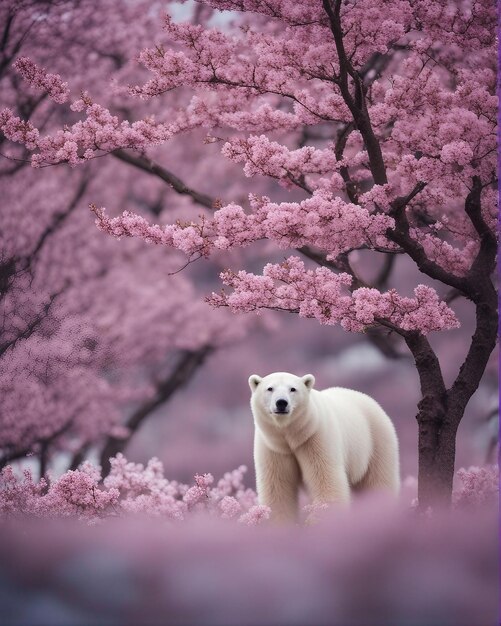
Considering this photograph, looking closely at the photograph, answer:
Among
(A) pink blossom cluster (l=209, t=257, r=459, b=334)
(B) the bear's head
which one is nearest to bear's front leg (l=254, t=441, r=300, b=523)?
(B) the bear's head

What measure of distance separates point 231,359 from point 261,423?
778 centimetres

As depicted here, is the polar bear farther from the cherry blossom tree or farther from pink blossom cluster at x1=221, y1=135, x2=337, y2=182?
pink blossom cluster at x1=221, y1=135, x2=337, y2=182

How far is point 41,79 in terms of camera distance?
580 centimetres

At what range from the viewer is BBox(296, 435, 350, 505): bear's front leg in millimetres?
5746

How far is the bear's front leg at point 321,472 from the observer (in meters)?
5.75

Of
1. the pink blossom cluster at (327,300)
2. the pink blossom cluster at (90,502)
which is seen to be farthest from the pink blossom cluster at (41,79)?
the pink blossom cluster at (90,502)

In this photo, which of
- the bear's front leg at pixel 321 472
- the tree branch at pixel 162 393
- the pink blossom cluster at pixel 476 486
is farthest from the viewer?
the tree branch at pixel 162 393

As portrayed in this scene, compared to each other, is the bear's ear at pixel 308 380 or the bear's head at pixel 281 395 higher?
the bear's ear at pixel 308 380

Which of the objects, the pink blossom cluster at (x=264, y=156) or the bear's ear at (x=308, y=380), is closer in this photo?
the pink blossom cluster at (x=264, y=156)

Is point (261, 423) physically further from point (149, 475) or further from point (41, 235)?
point (41, 235)

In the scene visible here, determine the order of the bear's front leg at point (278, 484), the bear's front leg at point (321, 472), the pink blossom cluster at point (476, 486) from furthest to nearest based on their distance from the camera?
the bear's front leg at point (278, 484), the bear's front leg at point (321, 472), the pink blossom cluster at point (476, 486)

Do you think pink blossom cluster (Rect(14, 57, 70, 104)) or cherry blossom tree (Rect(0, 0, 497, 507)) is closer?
cherry blossom tree (Rect(0, 0, 497, 507))

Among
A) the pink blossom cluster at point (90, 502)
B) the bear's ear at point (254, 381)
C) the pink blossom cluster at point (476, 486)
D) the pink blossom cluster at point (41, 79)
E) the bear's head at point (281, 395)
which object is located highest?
the pink blossom cluster at point (41, 79)

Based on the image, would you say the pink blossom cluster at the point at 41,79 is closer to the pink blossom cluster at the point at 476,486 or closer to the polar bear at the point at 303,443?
the polar bear at the point at 303,443
